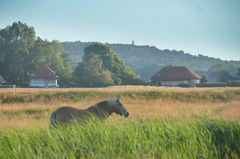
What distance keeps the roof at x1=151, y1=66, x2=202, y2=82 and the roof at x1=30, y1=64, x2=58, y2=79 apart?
22.7 meters

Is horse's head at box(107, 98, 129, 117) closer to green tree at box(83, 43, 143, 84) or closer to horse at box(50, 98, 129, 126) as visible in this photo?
horse at box(50, 98, 129, 126)

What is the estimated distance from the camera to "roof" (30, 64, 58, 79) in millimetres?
85000

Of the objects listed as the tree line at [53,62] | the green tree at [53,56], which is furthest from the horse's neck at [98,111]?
the green tree at [53,56]

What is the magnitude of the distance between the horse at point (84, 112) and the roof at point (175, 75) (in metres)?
80.7

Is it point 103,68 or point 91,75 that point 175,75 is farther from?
point 91,75

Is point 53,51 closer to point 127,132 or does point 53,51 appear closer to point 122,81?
point 122,81

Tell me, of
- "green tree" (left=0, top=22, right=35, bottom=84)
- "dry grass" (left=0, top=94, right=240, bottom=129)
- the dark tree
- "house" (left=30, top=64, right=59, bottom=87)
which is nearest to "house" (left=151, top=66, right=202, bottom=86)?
the dark tree

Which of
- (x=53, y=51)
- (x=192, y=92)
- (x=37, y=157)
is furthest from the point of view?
(x=53, y=51)

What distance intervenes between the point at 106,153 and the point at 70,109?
3.89 meters

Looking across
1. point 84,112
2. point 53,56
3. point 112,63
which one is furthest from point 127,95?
point 53,56

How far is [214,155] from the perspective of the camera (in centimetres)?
1065

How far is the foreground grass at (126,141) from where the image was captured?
989 centimetres

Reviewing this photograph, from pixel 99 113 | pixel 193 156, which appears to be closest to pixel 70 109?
pixel 99 113

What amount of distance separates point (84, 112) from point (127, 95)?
870 inches
